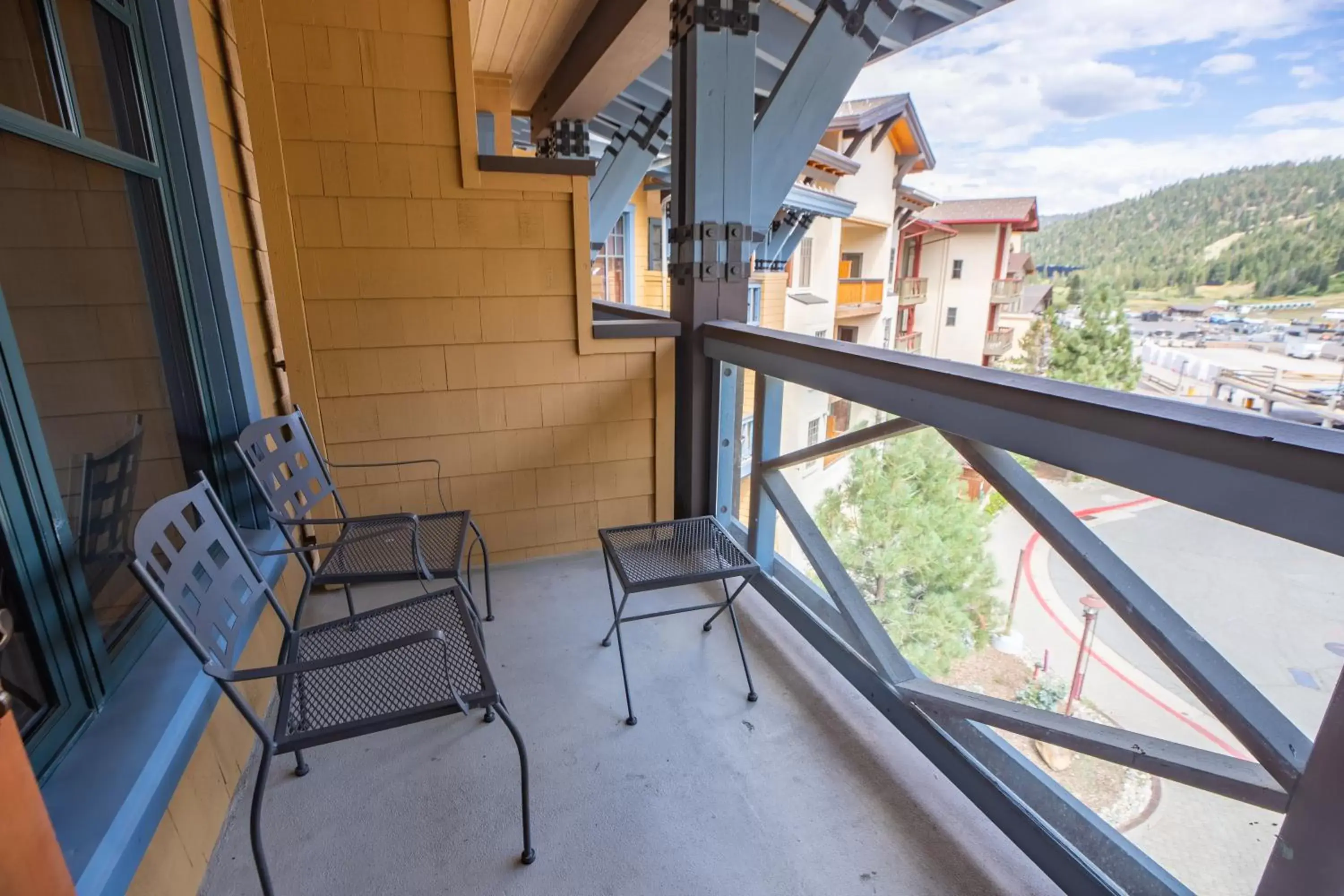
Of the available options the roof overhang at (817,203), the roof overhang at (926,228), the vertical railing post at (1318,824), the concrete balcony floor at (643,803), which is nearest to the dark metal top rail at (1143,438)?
the vertical railing post at (1318,824)

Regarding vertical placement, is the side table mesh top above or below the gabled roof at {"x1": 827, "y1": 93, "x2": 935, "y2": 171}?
below

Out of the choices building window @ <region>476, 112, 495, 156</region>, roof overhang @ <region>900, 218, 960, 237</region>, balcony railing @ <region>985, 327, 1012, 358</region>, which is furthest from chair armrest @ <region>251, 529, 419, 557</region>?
roof overhang @ <region>900, 218, 960, 237</region>

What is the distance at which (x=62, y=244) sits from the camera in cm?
122

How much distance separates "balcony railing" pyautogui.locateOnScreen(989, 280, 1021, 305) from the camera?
110 inches

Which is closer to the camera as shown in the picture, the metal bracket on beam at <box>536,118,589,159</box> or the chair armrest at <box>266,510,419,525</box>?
the chair armrest at <box>266,510,419,525</box>

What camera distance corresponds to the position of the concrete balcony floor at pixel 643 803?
1.30 m

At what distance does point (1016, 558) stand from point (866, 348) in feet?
2.15

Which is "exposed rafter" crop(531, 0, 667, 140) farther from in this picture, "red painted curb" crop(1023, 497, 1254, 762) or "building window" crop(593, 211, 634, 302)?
"building window" crop(593, 211, 634, 302)

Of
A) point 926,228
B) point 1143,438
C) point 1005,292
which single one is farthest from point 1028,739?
point 926,228

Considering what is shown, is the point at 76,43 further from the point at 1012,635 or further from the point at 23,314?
the point at 1012,635

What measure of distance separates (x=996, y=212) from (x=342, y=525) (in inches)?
158

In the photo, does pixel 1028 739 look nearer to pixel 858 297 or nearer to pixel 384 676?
pixel 384 676

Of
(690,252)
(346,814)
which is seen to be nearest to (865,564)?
(690,252)

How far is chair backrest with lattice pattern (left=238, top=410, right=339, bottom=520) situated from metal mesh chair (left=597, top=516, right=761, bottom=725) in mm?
976
